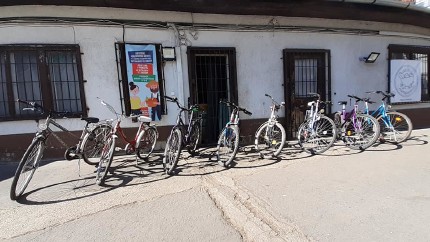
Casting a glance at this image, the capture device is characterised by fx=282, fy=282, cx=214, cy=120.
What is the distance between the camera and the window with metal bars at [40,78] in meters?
5.61

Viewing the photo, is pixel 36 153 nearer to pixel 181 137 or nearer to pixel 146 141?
pixel 146 141

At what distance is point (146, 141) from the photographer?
5.35 meters

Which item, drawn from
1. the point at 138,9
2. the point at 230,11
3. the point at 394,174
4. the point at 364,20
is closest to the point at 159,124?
the point at 138,9

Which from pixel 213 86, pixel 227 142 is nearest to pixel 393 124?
pixel 227 142

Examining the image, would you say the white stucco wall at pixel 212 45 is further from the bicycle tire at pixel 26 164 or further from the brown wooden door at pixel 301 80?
the bicycle tire at pixel 26 164

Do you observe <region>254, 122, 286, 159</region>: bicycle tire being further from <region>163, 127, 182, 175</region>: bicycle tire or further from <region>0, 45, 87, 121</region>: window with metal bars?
<region>0, 45, 87, 121</region>: window with metal bars

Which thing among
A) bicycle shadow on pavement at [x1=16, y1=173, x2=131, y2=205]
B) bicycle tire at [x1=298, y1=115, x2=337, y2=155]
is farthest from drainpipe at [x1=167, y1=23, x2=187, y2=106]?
bicycle tire at [x1=298, y1=115, x2=337, y2=155]

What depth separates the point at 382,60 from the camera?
7.89 m

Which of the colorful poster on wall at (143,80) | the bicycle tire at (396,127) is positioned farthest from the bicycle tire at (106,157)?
the bicycle tire at (396,127)

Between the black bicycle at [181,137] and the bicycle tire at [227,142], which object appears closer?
the black bicycle at [181,137]

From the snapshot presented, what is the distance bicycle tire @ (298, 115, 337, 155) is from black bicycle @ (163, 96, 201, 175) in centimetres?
213

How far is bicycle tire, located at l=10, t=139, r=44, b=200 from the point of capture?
365 cm

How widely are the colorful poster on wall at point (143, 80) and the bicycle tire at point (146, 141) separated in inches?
32.5

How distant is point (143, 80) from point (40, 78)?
2017mm
